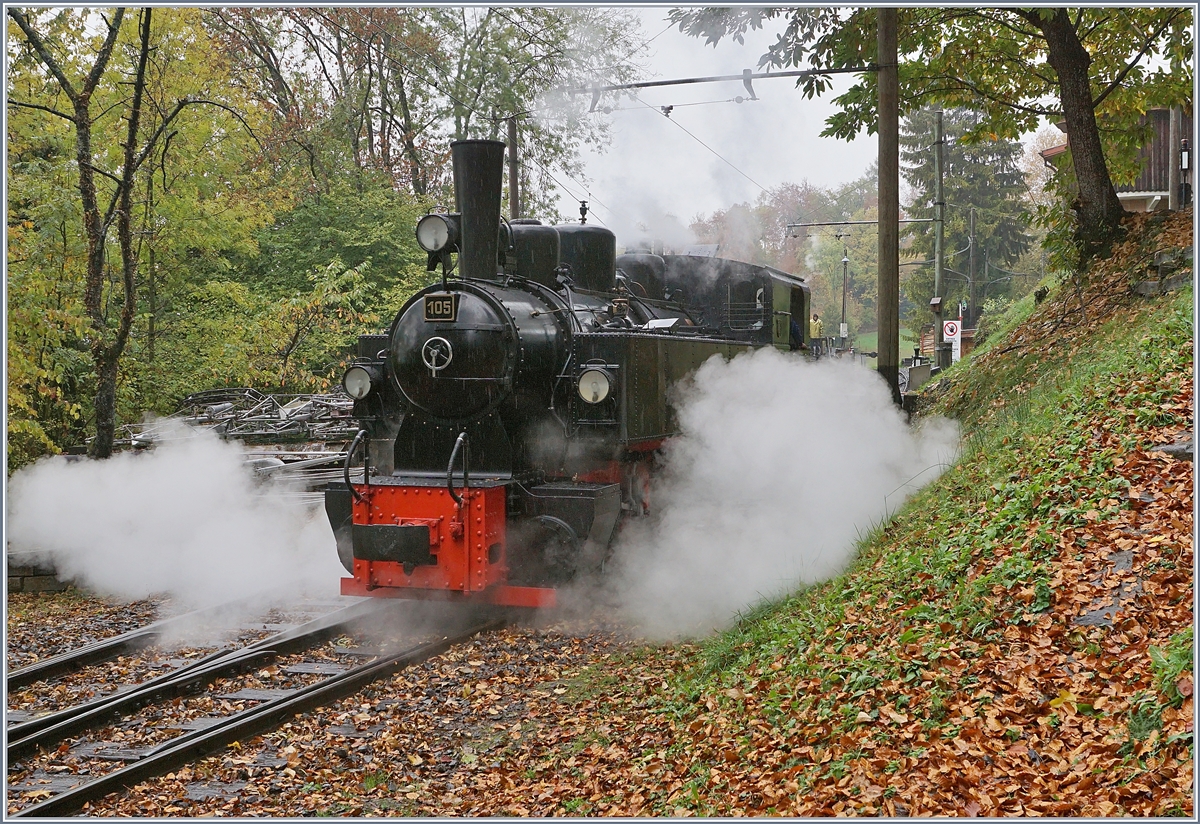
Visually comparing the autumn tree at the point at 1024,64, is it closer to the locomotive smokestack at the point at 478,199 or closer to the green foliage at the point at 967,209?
the locomotive smokestack at the point at 478,199

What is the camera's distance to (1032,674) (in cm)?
407

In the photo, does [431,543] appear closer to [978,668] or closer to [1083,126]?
[978,668]

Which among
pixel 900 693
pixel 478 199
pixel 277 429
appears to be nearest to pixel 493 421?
pixel 478 199

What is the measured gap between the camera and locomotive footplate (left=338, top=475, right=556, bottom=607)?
22.7ft

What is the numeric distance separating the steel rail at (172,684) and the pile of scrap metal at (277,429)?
15.0ft

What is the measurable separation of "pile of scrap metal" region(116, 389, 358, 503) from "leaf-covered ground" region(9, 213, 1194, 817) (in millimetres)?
6782

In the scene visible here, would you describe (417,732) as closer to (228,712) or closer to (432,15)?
(228,712)

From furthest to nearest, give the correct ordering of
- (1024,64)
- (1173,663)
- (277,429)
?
(277,429) → (1024,64) → (1173,663)

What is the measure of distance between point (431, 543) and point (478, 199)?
2.67m

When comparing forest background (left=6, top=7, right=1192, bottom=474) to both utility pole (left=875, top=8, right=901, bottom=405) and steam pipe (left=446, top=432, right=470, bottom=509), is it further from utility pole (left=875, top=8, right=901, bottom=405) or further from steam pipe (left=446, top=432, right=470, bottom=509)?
steam pipe (left=446, top=432, right=470, bottom=509)

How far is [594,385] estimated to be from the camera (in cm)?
741

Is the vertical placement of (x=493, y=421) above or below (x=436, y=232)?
below

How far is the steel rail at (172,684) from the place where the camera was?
5.25 metres

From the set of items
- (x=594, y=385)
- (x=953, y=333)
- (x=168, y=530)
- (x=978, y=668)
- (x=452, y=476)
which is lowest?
A: (x=168, y=530)
